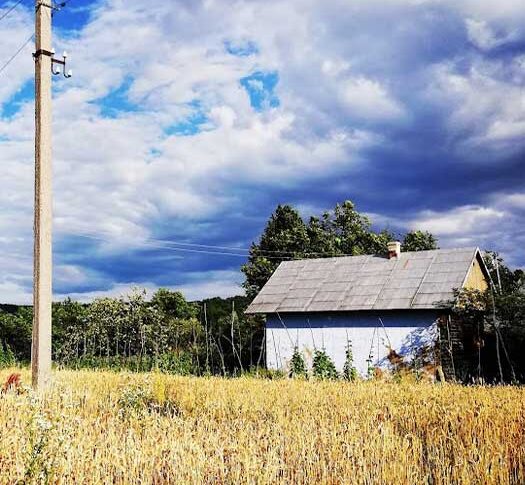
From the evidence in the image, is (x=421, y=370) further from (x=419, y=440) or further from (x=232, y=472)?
(x=232, y=472)

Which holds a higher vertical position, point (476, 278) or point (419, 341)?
point (476, 278)

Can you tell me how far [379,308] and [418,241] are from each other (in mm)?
19932

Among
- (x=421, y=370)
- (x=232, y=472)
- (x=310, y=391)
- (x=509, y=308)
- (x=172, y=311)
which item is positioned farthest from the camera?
(x=172, y=311)

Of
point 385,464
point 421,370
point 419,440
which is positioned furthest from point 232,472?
point 421,370

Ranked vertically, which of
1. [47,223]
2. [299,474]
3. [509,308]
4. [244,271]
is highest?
[244,271]

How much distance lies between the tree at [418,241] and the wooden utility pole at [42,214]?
33.2 meters

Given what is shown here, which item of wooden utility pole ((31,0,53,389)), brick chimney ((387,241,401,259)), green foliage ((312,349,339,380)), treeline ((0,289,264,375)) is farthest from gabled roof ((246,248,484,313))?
wooden utility pole ((31,0,53,389))

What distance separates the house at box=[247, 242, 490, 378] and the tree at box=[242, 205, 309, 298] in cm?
1216

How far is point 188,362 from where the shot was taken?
20719 mm

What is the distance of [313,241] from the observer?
135 feet

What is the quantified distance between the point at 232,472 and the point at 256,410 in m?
3.33

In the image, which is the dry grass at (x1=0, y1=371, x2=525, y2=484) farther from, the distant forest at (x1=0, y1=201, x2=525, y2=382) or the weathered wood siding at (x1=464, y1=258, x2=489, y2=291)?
the weathered wood siding at (x1=464, y1=258, x2=489, y2=291)

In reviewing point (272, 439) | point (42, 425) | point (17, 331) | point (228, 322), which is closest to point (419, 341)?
point (228, 322)

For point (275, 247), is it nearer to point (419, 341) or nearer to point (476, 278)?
point (476, 278)
